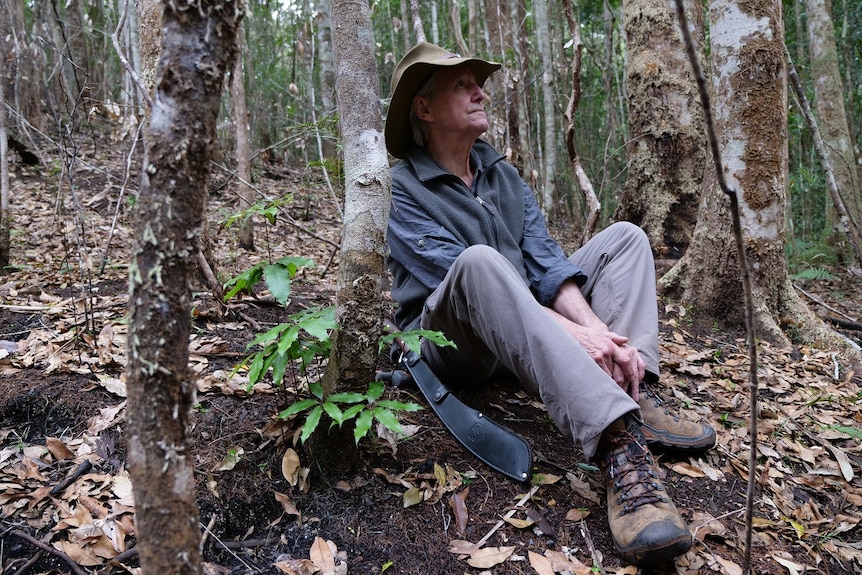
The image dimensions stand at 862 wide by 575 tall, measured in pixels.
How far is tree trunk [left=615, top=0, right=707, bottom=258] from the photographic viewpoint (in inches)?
180

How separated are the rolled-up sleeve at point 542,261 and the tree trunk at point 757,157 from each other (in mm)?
1314

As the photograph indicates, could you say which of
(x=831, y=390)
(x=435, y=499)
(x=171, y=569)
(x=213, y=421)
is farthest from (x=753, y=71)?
(x=171, y=569)

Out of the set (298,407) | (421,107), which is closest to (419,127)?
(421,107)

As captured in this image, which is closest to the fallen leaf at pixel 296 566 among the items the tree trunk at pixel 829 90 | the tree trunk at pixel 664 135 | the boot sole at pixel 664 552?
the boot sole at pixel 664 552

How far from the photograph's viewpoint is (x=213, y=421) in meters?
2.29

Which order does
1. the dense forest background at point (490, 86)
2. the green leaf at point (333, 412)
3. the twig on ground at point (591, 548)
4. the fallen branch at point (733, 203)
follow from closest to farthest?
the fallen branch at point (733, 203) < the green leaf at point (333, 412) < the twig on ground at point (591, 548) < the dense forest background at point (490, 86)

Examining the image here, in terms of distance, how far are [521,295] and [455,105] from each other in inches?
Answer: 49.0

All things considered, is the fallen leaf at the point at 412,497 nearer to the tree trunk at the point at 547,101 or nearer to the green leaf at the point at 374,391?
the green leaf at the point at 374,391

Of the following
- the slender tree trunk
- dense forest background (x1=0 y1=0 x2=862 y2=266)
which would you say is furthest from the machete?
the slender tree trunk

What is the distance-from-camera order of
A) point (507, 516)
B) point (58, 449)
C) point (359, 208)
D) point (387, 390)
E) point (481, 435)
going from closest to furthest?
point (359, 208)
point (507, 516)
point (58, 449)
point (481, 435)
point (387, 390)

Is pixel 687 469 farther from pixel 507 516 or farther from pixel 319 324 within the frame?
pixel 319 324

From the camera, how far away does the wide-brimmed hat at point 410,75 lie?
2814 mm

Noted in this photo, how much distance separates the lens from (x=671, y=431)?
245 cm

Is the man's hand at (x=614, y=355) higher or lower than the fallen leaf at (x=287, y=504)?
higher
